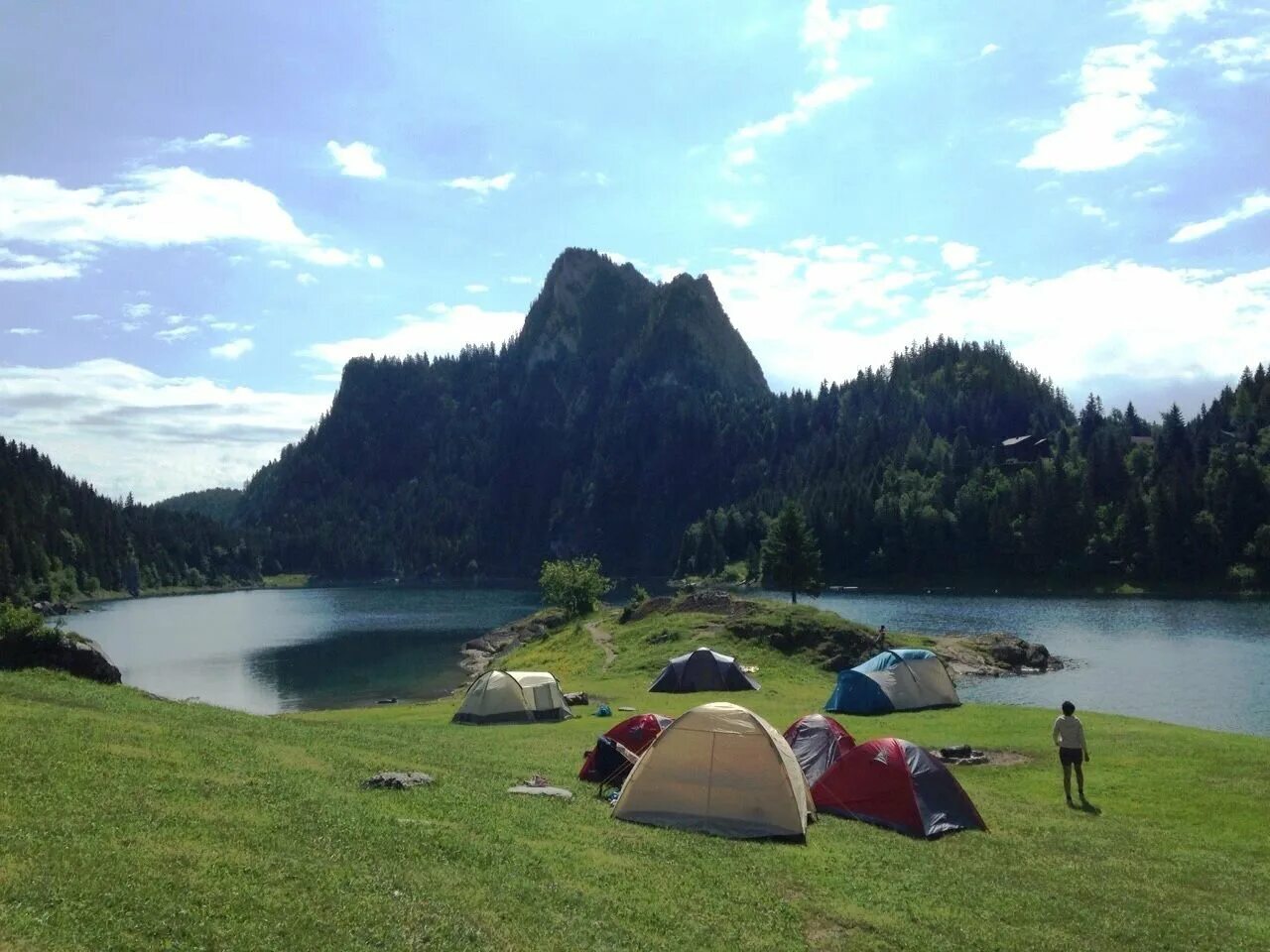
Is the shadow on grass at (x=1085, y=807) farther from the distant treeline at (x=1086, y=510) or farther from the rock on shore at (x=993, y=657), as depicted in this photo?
the distant treeline at (x=1086, y=510)

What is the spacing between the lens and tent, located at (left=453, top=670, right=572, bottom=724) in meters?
41.2

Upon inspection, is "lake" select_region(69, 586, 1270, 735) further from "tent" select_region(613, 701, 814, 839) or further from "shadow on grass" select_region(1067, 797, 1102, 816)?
"tent" select_region(613, 701, 814, 839)

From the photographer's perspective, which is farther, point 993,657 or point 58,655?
point 993,657

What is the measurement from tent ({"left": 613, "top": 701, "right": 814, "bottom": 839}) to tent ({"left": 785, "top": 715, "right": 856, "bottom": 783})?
3.63 metres

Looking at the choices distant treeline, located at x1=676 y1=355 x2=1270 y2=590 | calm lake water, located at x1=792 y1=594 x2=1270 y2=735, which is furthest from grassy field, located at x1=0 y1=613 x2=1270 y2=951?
distant treeline, located at x1=676 y1=355 x2=1270 y2=590

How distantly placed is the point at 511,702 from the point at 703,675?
41.7 feet

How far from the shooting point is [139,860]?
42.8 ft

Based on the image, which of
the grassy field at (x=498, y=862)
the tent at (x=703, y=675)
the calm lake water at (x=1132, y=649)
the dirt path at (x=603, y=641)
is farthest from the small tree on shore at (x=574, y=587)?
the grassy field at (x=498, y=862)

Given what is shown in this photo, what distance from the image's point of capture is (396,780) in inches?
798

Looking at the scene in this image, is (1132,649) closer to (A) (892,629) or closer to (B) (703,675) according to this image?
(A) (892,629)

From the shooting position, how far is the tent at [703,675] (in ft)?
164

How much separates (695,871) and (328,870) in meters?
6.06

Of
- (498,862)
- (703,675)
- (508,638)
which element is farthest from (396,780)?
(508,638)

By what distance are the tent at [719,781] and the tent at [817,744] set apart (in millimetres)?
3634
